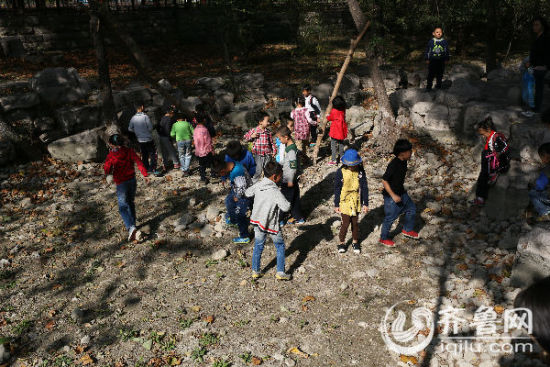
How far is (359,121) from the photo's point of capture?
A: 11.4 m

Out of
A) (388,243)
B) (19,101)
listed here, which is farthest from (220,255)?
(19,101)

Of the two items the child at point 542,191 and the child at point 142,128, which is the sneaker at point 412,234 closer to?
the child at point 542,191

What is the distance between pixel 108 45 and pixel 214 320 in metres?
15.8

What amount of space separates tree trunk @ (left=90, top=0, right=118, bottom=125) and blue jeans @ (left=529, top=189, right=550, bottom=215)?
9.65 m

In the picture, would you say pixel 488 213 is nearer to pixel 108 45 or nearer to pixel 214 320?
pixel 214 320

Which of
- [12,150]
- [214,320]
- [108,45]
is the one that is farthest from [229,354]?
[108,45]

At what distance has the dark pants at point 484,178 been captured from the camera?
6.68 meters

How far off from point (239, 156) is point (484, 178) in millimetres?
4202

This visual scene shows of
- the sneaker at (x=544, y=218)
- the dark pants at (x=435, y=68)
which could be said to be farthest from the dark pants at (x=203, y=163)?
the dark pants at (x=435, y=68)

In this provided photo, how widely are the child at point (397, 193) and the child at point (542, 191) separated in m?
1.64

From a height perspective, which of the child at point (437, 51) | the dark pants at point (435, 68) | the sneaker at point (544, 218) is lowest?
the sneaker at point (544, 218)

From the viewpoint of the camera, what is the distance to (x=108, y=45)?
57.0 ft

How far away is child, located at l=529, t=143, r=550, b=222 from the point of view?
17.3 ft

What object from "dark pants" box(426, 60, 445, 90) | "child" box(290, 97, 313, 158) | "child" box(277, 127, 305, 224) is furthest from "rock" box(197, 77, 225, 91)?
"child" box(277, 127, 305, 224)
